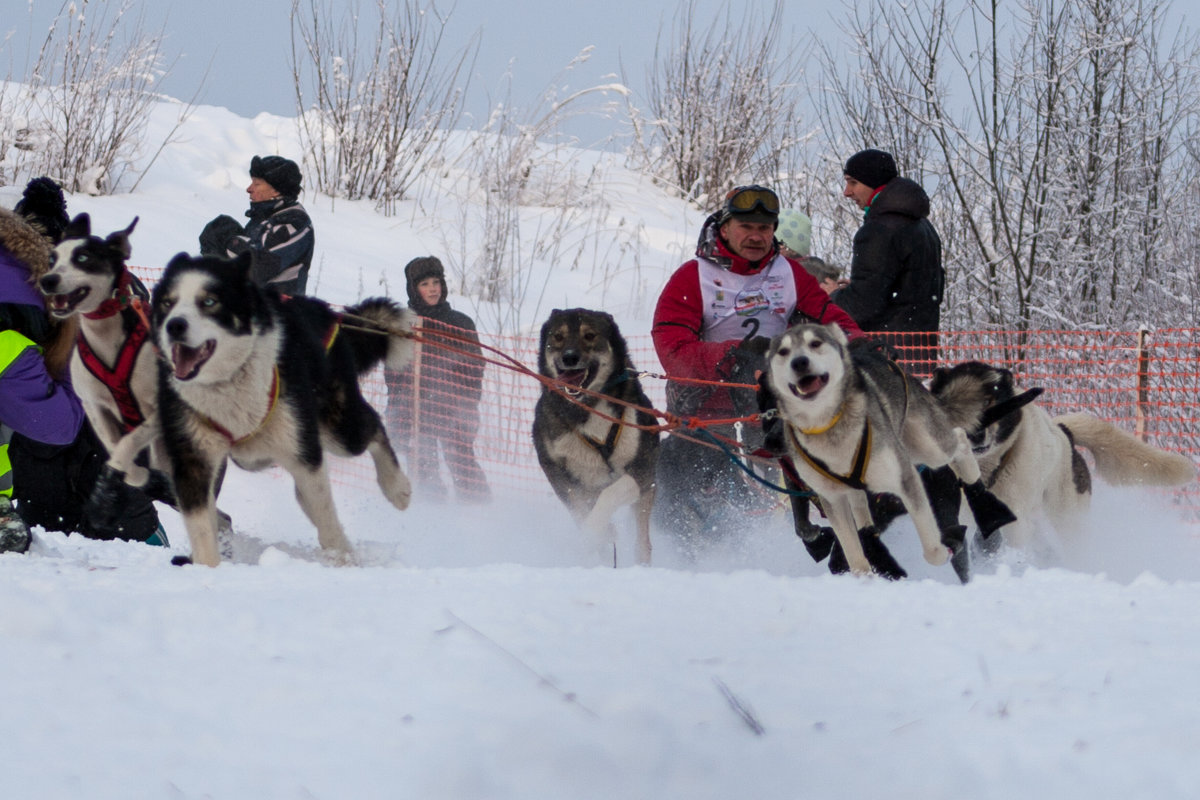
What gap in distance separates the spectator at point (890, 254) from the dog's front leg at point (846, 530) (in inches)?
64.5

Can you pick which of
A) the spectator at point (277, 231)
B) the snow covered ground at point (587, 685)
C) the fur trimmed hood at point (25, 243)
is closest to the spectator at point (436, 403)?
the spectator at point (277, 231)

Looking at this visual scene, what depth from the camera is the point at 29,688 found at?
1.73 m

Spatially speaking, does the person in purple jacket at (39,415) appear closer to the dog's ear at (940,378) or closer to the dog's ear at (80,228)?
the dog's ear at (80,228)

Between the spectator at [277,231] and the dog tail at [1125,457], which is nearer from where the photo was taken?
the dog tail at [1125,457]

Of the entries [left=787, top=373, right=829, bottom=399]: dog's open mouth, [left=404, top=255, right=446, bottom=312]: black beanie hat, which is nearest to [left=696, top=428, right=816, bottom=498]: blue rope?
[left=787, top=373, right=829, bottom=399]: dog's open mouth

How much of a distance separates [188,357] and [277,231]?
2624 mm

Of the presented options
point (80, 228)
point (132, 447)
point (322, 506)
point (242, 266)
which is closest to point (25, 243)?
point (80, 228)

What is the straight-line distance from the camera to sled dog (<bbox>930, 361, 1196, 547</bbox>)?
12.7ft

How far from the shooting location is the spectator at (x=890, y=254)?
482cm

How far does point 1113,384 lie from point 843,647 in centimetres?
479

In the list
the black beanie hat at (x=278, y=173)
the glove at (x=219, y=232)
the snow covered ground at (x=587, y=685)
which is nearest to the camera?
the snow covered ground at (x=587, y=685)

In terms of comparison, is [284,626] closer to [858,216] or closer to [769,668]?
[769,668]

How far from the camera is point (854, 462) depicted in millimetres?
3303

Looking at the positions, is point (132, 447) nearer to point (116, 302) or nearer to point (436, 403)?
point (116, 302)
